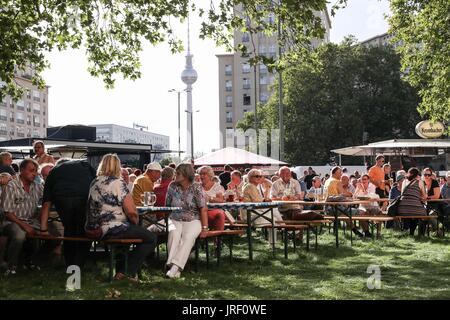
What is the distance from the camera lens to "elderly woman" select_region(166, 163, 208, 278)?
28.7ft

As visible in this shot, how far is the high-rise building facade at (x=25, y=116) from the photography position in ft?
390

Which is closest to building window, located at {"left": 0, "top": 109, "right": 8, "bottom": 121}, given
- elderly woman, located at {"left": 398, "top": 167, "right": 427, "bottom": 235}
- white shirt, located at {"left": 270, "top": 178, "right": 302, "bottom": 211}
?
white shirt, located at {"left": 270, "top": 178, "right": 302, "bottom": 211}

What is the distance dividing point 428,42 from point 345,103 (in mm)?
33432

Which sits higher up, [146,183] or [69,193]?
[146,183]

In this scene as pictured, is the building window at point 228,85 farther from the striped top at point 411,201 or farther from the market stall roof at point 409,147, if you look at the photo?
the striped top at point 411,201

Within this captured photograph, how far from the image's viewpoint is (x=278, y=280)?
821 centimetres

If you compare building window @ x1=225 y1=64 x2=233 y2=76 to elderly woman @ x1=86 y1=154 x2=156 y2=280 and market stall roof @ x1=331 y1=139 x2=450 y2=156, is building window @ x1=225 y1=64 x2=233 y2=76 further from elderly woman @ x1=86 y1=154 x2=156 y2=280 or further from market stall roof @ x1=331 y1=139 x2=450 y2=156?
elderly woman @ x1=86 y1=154 x2=156 y2=280

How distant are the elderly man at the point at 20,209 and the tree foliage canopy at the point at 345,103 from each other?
4628cm

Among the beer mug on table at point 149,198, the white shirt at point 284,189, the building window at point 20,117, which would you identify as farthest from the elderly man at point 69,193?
the building window at point 20,117

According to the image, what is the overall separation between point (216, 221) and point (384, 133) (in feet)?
163

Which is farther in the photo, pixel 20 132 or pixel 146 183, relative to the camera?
pixel 20 132

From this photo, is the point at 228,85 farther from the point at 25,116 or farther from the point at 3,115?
the point at 3,115

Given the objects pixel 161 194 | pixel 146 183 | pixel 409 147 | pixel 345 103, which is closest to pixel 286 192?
pixel 161 194

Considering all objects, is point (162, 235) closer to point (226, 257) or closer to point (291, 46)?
point (226, 257)
